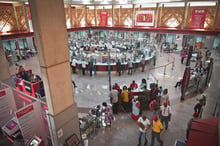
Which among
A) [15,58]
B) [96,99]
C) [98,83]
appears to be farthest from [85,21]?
[96,99]

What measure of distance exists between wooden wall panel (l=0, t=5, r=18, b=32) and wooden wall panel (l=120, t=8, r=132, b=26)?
58.5 ft

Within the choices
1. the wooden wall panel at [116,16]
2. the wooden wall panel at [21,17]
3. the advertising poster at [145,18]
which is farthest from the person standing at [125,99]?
the wooden wall panel at [116,16]

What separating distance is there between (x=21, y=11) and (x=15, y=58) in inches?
290

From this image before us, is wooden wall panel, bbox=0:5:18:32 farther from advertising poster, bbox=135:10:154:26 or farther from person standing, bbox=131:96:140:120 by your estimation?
person standing, bbox=131:96:140:120

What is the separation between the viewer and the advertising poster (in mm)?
22486

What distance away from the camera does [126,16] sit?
1084 inches

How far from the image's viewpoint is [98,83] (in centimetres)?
1148

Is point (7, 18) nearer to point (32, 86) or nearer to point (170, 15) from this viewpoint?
point (32, 86)

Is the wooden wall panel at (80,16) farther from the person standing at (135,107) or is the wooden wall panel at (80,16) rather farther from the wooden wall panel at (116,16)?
the person standing at (135,107)

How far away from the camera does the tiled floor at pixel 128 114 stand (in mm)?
6023

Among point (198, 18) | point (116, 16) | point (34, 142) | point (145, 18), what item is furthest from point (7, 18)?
point (198, 18)

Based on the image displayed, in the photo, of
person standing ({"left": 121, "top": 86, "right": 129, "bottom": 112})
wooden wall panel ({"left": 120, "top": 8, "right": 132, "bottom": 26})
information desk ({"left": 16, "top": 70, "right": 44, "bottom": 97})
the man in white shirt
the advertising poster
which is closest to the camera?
the man in white shirt

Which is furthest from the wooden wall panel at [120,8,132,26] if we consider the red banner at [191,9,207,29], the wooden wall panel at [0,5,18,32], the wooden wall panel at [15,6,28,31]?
the wooden wall panel at [0,5,18,32]

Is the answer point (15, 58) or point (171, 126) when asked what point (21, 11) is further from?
point (171, 126)
